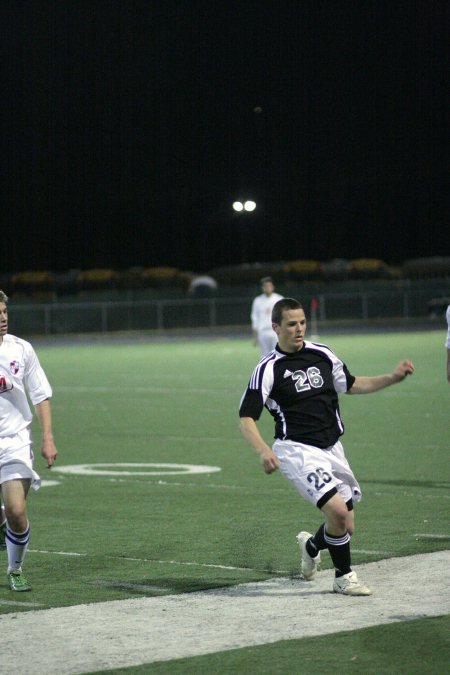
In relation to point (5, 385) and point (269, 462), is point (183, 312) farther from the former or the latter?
point (269, 462)

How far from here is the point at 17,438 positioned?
8.49 metres

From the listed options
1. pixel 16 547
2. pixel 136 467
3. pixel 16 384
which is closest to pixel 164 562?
pixel 16 547

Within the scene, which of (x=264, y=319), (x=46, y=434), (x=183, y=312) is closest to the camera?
Answer: (x=46, y=434)

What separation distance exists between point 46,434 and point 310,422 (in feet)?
5.80

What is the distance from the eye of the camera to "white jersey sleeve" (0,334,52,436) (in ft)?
28.0

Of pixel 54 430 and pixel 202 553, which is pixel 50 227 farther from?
pixel 202 553

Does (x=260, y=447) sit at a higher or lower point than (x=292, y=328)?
lower

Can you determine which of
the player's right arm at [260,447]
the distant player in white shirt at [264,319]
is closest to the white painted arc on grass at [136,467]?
the player's right arm at [260,447]

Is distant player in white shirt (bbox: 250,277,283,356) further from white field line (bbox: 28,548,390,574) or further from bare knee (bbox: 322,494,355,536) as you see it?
bare knee (bbox: 322,494,355,536)

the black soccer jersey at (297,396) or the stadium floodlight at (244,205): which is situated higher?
the stadium floodlight at (244,205)

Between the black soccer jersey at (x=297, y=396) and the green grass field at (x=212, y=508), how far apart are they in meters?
1.11

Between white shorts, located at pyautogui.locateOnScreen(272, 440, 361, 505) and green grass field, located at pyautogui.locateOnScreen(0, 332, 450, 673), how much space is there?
35.9 inches

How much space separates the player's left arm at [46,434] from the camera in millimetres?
8508

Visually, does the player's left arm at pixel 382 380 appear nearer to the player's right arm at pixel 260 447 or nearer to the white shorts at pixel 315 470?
the white shorts at pixel 315 470
